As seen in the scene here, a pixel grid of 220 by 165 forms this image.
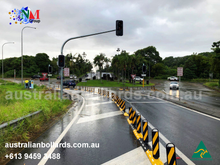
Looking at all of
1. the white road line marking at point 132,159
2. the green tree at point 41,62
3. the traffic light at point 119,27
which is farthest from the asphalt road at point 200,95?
the green tree at point 41,62

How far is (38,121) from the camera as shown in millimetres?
8188

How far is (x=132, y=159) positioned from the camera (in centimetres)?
497

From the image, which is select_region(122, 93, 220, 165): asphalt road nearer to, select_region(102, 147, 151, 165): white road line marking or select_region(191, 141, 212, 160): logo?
select_region(191, 141, 212, 160): logo

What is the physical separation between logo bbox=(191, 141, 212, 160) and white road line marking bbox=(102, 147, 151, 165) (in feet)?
4.75

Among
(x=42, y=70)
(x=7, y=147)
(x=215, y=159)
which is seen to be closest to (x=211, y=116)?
(x=215, y=159)

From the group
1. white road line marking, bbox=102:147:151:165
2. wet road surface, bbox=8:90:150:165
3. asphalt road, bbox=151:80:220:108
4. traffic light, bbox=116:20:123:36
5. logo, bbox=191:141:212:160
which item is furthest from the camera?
asphalt road, bbox=151:80:220:108

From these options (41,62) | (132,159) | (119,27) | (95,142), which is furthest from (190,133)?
(41,62)

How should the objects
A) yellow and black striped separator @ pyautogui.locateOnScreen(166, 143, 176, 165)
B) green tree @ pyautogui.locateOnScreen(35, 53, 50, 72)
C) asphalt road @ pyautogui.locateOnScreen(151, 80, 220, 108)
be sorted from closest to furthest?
yellow and black striped separator @ pyautogui.locateOnScreen(166, 143, 176, 165) < asphalt road @ pyautogui.locateOnScreen(151, 80, 220, 108) < green tree @ pyautogui.locateOnScreen(35, 53, 50, 72)

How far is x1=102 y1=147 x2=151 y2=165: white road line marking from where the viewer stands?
4773 millimetres

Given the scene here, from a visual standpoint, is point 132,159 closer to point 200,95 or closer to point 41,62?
point 200,95

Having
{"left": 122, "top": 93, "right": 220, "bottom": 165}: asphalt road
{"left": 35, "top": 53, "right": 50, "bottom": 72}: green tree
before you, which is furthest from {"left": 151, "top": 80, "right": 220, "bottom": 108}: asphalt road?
{"left": 35, "top": 53, "right": 50, "bottom": 72}: green tree

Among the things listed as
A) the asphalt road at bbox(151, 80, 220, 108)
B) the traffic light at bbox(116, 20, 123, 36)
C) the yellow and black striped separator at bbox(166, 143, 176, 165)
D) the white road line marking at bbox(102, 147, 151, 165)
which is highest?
the traffic light at bbox(116, 20, 123, 36)

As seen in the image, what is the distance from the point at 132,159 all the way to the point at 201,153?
2269mm

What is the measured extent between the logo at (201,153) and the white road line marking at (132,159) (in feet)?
4.75
